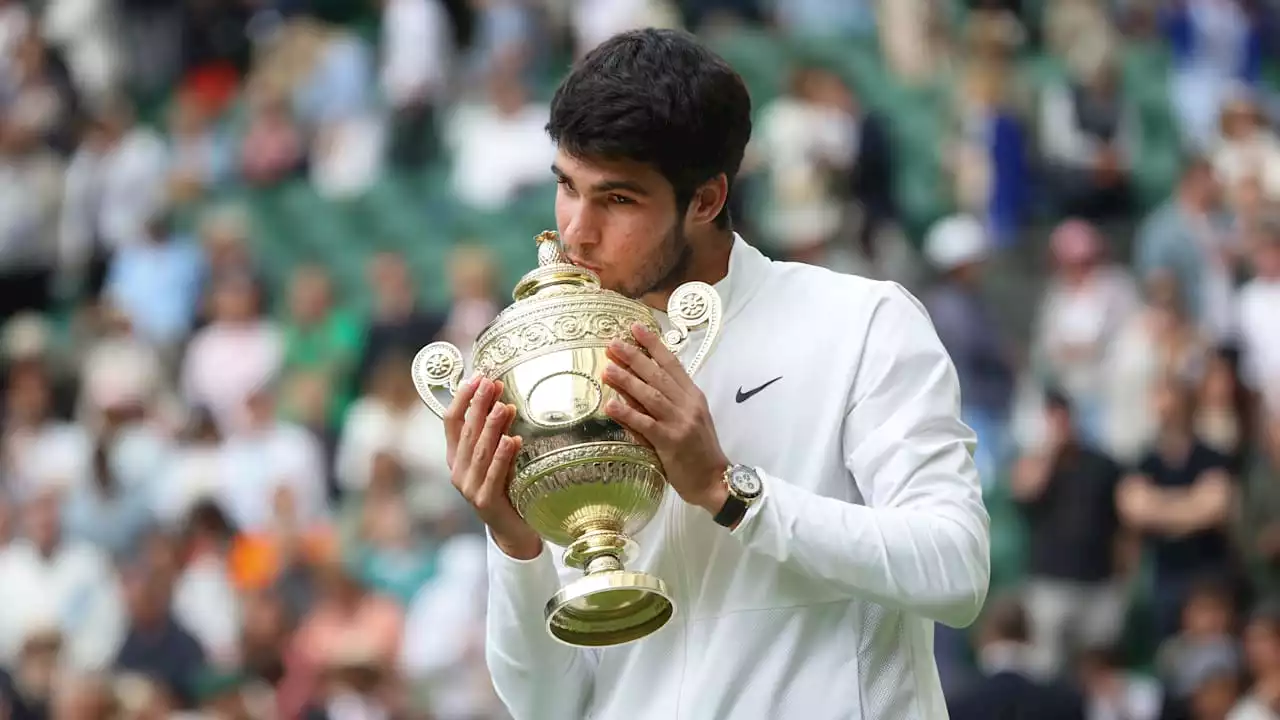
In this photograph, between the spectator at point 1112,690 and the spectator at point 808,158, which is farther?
the spectator at point 808,158

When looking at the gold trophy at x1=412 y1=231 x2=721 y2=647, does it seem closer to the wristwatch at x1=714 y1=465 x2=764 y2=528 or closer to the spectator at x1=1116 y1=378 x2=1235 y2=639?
the wristwatch at x1=714 y1=465 x2=764 y2=528

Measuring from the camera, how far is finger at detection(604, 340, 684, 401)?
10.0 feet

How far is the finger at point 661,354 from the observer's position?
10.1ft

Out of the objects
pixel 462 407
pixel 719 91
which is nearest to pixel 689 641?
pixel 462 407

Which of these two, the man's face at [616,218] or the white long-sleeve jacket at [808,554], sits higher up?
the man's face at [616,218]

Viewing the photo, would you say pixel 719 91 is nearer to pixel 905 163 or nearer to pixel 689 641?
pixel 689 641

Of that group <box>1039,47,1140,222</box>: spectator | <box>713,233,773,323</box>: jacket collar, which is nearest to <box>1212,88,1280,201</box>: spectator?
<box>1039,47,1140,222</box>: spectator

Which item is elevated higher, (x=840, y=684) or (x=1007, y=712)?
(x=840, y=684)

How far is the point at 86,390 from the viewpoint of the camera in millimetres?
12445

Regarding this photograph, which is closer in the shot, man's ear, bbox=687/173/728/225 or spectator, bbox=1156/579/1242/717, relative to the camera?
man's ear, bbox=687/173/728/225

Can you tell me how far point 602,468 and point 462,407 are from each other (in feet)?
0.72

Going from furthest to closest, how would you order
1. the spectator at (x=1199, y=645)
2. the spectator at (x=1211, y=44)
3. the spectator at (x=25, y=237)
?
the spectator at (x=1211, y=44) → the spectator at (x=25, y=237) → the spectator at (x=1199, y=645)

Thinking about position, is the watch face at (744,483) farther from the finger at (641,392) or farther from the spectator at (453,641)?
the spectator at (453,641)

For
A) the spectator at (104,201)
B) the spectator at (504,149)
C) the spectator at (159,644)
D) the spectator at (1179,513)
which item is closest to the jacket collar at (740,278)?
the spectator at (1179,513)
